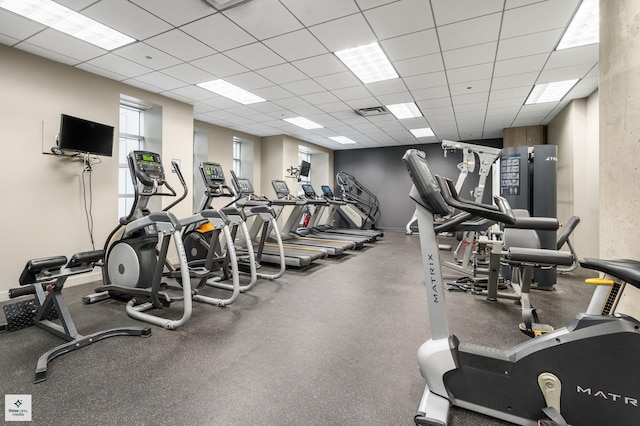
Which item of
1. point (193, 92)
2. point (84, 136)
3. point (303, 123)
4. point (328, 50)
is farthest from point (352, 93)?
point (84, 136)

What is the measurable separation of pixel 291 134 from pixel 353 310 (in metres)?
6.80

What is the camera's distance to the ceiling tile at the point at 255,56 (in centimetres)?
369

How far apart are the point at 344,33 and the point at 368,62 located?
88 centimetres

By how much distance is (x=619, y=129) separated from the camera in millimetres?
1998

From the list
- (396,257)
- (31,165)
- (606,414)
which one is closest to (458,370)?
(606,414)

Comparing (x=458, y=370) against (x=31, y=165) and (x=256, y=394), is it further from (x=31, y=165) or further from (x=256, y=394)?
(x=31, y=165)

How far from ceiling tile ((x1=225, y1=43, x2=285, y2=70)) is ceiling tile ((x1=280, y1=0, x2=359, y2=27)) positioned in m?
0.83

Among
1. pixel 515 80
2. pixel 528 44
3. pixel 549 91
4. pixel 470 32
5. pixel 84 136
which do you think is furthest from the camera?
pixel 549 91

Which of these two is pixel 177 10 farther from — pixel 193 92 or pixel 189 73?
pixel 193 92

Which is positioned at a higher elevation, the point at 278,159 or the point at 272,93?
the point at 272,93

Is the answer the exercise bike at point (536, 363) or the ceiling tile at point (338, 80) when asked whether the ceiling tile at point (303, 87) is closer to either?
the ceiling tile at point (338, 80)

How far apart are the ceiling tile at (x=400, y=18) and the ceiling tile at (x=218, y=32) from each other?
4.66 feet

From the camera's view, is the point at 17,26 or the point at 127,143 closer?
the point at 17,26

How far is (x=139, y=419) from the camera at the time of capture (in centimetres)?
154
